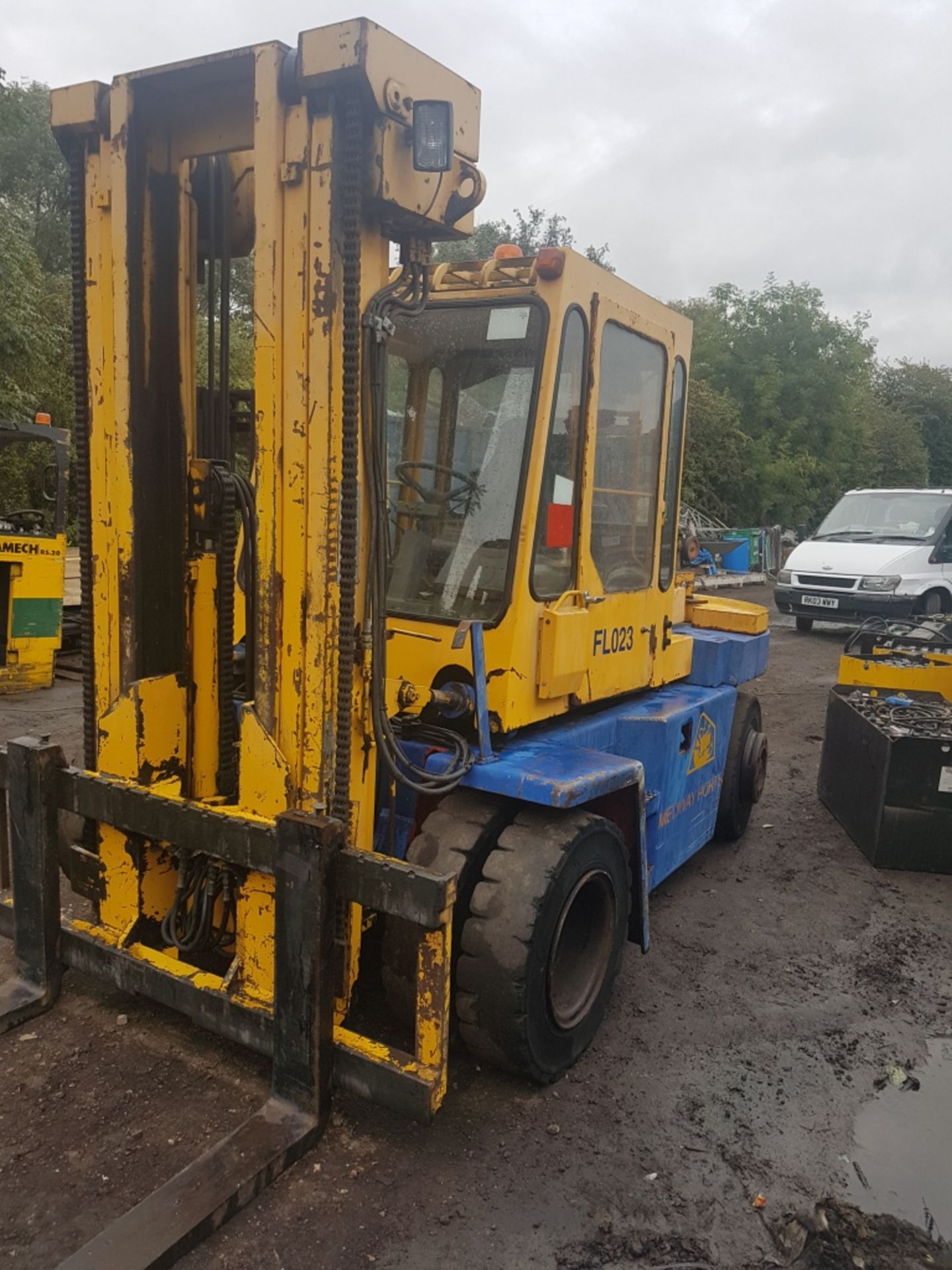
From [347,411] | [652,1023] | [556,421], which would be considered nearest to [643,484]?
[556,421]

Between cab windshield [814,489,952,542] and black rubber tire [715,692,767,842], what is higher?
cab windshield [814,489,952,542]

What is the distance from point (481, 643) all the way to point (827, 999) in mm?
2123

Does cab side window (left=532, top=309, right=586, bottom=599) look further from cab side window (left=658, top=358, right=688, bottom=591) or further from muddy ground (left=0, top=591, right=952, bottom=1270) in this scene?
muddy ground (left=0, top=591, right=952, bottom=1270)

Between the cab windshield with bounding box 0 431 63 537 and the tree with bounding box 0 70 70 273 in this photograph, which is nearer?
the cab windshield with bounding box 0 431 63 537

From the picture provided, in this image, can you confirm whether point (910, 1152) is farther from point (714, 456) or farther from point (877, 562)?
point (714, 456)

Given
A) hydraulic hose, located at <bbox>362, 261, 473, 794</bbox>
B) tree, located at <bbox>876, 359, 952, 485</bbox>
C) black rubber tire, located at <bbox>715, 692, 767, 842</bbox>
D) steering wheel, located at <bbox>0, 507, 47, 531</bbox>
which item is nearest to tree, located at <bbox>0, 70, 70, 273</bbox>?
steering wheel, located at <bbox>0, 507, 47, 531</bbox>

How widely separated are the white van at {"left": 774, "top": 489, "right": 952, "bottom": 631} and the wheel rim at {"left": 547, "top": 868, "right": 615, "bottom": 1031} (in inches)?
449

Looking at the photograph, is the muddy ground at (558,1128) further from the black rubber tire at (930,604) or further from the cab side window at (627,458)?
the black rubber tire at (930,604)

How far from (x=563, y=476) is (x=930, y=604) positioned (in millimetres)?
11900

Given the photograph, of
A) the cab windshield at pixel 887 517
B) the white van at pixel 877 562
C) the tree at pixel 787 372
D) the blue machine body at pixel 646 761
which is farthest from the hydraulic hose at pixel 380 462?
the tree at pixel 787 372

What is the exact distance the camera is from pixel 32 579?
8836 millimetres

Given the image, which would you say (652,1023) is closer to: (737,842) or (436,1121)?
(436,1121)

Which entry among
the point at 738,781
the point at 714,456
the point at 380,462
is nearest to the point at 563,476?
the point at 380,462

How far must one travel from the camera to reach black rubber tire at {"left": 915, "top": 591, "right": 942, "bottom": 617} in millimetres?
13477
